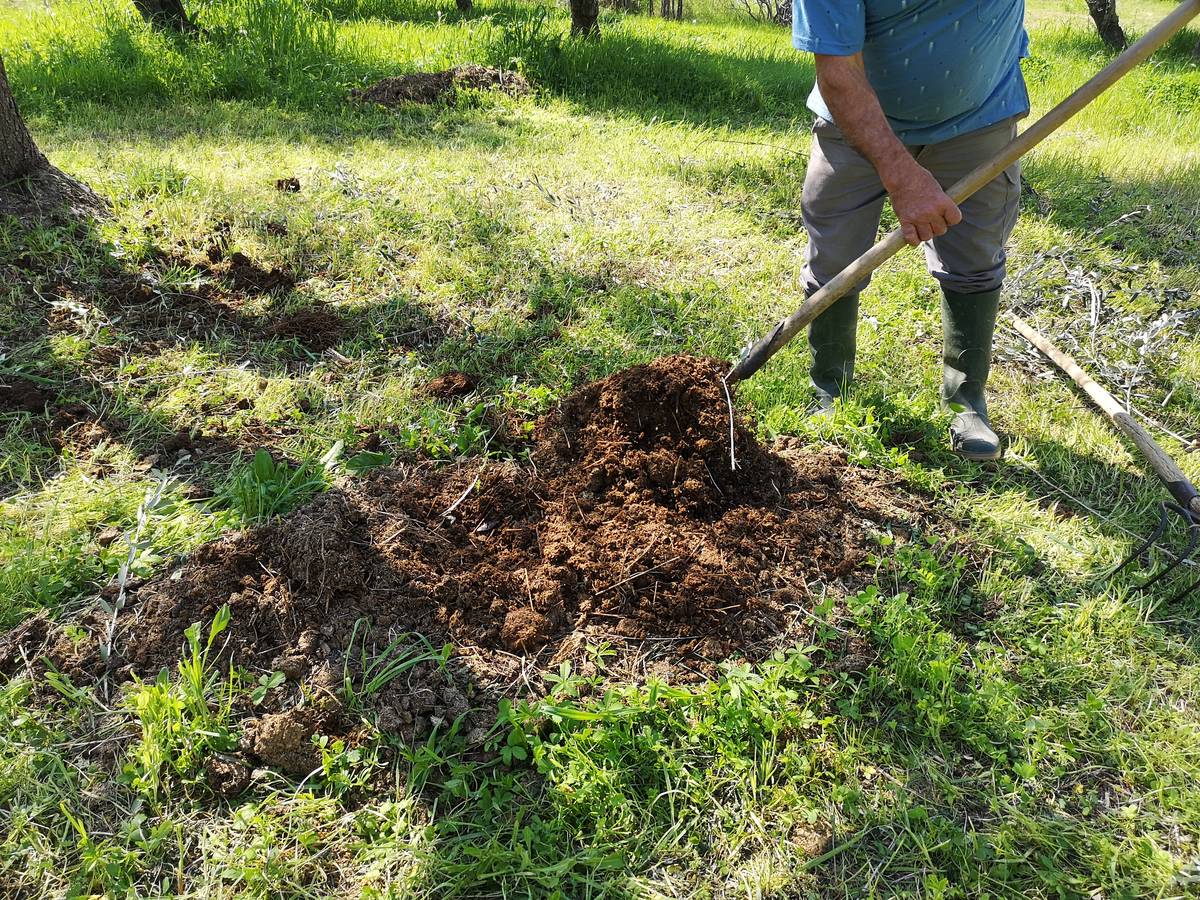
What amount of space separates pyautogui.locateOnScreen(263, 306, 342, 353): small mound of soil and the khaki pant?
2.24 meters

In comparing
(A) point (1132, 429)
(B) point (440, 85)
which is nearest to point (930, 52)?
(A) point (1132, 429)

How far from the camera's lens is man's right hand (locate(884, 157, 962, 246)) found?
2.32 meters

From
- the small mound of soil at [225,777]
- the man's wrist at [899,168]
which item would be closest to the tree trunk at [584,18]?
the man's wrist at [899,168]

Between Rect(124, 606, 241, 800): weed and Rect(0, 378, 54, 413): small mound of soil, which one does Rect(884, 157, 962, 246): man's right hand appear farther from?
Rect(0, 378, 54, 413): small mound of soil

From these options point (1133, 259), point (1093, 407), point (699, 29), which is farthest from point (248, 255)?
point (699, 29)

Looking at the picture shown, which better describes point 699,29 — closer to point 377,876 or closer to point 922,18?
point 922,18

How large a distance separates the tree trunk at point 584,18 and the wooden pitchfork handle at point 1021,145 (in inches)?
273

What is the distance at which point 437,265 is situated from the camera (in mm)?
4203

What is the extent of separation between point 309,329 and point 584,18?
6.49 m

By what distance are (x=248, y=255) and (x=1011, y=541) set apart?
3.95 meters

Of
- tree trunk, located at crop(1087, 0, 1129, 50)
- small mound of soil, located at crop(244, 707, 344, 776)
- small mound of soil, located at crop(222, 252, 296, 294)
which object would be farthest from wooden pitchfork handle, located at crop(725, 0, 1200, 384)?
tree trunk, located at crop(1087, 0, 1129, 50)

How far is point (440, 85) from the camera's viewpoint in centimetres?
718

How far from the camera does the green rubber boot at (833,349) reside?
126 inches

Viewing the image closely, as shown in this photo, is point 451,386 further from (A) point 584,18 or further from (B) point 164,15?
(A) point 584,18
